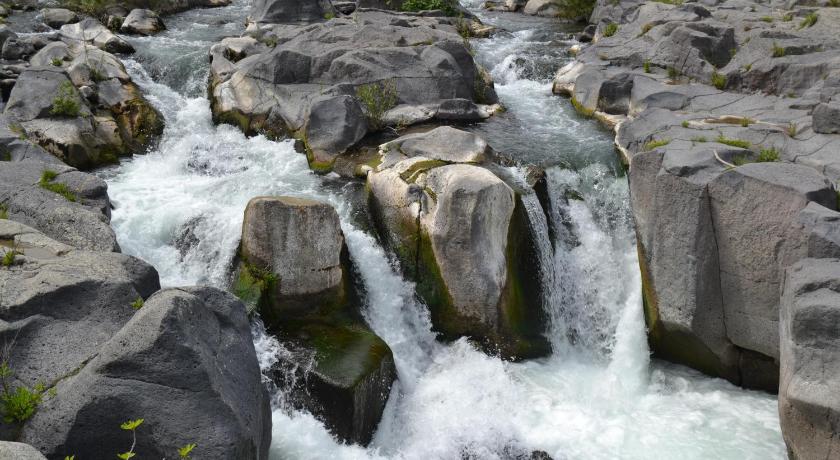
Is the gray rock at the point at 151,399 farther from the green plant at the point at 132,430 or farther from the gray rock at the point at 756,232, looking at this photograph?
the gray rock at the point at 756,232

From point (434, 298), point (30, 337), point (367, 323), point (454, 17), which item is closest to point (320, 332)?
point (367, 323)

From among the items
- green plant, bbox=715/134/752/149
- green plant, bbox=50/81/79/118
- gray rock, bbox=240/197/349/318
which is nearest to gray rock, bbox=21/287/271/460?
gray rock, bbox=240/197/349/318

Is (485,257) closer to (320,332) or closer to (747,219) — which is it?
(320,332)

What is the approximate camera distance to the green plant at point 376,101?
13.4 m

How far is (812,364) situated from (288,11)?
17.0 m

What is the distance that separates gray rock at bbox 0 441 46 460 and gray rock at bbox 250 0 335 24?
1691 centimetres

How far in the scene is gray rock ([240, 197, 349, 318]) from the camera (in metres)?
9.44

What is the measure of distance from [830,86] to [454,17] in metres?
13.2

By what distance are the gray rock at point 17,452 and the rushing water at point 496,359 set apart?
326 cm

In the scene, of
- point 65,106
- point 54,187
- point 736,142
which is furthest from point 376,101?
point 736,142

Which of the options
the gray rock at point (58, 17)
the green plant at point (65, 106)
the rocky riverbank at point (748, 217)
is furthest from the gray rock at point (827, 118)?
the gray rock at point (58, 17)

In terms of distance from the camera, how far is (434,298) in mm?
10180

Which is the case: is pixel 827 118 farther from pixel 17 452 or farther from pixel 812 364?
pixel 17 452

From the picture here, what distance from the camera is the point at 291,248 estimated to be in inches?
374
